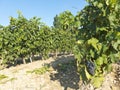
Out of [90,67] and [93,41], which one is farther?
[90,67]

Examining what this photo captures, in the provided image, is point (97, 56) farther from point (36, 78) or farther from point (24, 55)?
point (24, 55)

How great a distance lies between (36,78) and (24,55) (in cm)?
1370

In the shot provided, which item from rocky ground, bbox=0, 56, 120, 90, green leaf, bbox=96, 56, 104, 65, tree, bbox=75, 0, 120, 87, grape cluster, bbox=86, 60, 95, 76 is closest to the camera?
tree, bbox=75, 0, 120, 87

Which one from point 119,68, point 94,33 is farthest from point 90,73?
point 119,68

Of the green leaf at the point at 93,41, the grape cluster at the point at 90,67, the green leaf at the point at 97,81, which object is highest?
the green leaf at the point at 93,41

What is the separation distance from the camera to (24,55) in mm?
26922

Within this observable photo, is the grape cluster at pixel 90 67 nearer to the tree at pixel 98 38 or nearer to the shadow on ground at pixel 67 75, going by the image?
the tree at pixel 98 38

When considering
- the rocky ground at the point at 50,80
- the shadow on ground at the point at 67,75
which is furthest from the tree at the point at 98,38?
the shadow on ground at the point at 67,75

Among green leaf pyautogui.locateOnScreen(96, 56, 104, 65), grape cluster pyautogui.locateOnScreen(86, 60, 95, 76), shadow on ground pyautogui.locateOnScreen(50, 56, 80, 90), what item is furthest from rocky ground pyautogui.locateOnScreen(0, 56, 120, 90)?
green leaf pyautogui.locateOnScreen(96, 56, 104, 65)

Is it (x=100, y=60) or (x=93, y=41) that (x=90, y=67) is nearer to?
(x=100, y=60)

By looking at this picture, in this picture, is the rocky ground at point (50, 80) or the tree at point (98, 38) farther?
the rocky ground at point (50, 80)

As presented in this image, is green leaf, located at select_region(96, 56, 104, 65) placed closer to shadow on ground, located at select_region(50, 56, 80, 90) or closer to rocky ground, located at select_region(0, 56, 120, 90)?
rocky ground, located at select_region(0, 56, 120, 90)

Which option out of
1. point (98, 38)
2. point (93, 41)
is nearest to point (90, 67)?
point (98, 38)

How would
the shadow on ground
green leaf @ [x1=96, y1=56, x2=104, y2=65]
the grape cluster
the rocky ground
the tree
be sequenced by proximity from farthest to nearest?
the rocky ground, the shadow on ground, the grape cluster, green leaf @ [x1=96, y1=56, x2=104, y2=65], the tree
